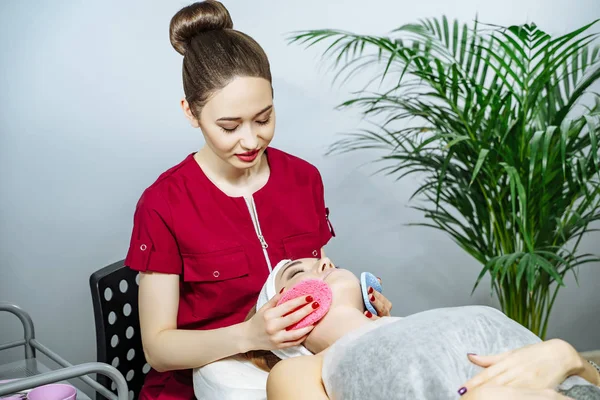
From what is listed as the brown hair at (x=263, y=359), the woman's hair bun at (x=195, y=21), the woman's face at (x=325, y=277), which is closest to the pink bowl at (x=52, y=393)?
the brown hair at (x=263, y=359)

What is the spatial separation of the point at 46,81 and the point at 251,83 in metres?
1.04

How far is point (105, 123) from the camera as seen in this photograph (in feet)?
7.59

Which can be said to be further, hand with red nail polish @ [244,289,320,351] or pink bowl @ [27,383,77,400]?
pink bowl @ [27,383,77,400]

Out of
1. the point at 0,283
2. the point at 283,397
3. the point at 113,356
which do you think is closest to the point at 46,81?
the point at 0,283

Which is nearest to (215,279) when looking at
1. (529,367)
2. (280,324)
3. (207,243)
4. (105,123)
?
(207,243)

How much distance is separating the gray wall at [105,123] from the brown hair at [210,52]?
0.81 meters

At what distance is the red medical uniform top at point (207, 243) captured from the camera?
155cm

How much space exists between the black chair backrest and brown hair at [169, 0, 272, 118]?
51cm

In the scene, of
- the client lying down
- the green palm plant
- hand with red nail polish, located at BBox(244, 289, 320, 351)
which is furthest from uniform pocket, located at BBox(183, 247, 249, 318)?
the green palm plant

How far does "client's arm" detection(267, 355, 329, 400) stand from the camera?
1.17 meters

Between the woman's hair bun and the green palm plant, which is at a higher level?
the woman's hair bun

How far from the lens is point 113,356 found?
1720 millimetres

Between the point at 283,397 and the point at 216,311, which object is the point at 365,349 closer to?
the point at 283,397

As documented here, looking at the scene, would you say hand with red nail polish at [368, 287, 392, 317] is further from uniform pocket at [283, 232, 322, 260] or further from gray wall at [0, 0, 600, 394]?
gray wall at [0, 0, 600, 394]
